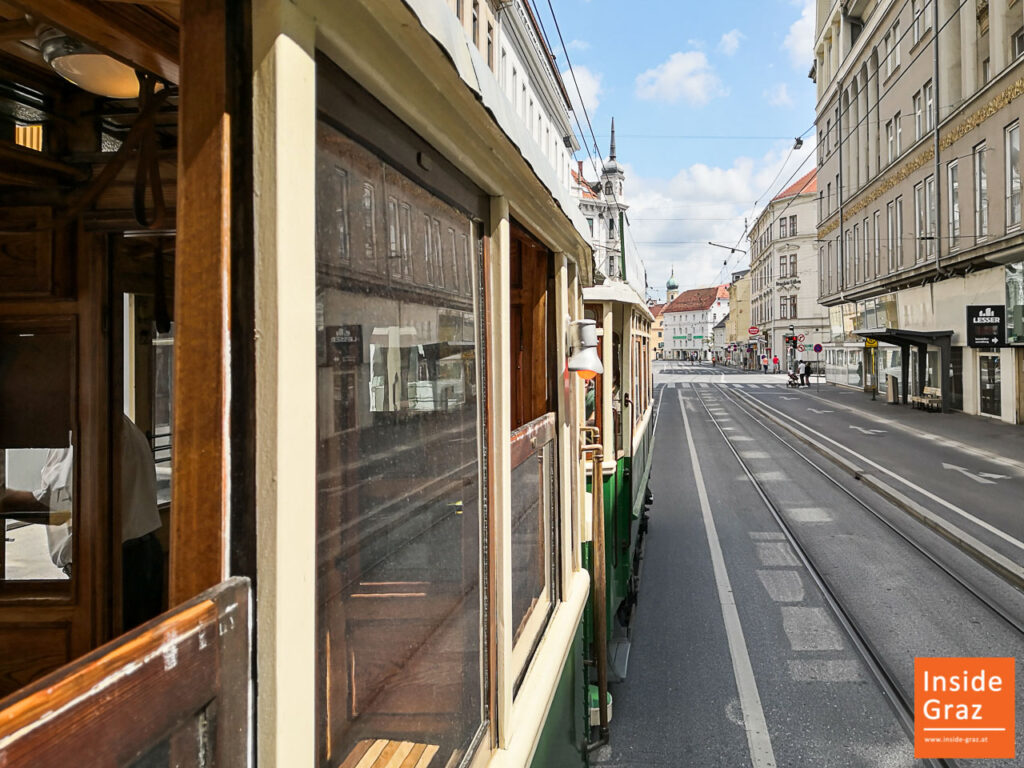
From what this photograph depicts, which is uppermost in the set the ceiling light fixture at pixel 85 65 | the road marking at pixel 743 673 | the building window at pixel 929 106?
the building window at pixel 929 106

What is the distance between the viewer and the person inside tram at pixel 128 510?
235cm

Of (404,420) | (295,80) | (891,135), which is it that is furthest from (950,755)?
(891,135)

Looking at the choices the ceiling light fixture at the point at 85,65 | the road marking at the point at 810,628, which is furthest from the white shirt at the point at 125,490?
the road marking at the point at 810,628

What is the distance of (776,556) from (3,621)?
7837 millimetres

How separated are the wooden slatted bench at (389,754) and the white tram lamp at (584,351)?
1.89m

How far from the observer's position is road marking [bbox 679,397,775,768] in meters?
4.55

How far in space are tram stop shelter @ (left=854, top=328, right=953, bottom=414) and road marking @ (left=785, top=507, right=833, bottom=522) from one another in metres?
16.8

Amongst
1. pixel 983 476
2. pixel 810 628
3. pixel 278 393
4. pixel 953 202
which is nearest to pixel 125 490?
pixel 278 393

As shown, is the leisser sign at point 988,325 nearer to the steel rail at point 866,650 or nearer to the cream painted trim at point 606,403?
the steel rail at point 866,650

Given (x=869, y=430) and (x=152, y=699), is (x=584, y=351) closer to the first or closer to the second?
(x=152, y=699)

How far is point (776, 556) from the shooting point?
857 centimetres

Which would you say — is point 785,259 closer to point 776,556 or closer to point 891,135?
point 891,135

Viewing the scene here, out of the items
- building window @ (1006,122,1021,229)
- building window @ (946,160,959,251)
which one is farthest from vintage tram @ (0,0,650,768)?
building window @ (946,160,959,251)

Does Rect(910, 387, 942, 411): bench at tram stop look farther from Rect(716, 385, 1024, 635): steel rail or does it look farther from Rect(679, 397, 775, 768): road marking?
Rect(679, 397, 775, 768): road marking
